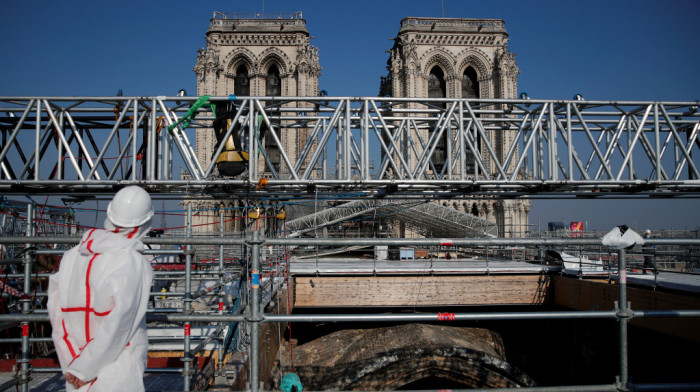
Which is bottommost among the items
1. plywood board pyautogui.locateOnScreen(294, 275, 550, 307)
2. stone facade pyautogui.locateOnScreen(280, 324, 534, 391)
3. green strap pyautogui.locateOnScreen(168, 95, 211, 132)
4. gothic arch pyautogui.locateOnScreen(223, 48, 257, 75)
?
stone facade pyautogui.locateOnScreen(280, 324, 534, 391)

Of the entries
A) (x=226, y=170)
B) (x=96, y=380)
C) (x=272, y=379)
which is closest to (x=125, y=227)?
(x=96, y=380)

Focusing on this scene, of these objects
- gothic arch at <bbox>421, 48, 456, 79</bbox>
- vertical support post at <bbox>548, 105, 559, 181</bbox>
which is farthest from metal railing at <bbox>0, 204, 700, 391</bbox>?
gothic arch at <bbox>421, 48, 456, 79</bbox>

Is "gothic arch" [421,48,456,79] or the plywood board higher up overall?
"gothic arch" [421,48,456,79]

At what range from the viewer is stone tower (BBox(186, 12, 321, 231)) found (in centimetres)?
3416

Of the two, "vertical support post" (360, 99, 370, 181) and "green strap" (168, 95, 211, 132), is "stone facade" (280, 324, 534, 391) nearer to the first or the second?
"vertical support post" (360, 99, 370, 181)

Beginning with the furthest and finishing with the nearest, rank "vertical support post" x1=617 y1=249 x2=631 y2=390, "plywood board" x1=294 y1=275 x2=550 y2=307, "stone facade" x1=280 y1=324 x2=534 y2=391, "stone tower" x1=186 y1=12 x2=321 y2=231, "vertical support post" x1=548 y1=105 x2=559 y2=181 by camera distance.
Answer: "stone tower" x1=186 y1=12 x2=321 y2=231, "plywood board" x1=294 y1=275 x2=550 y2=307, "stone facade" x1=280 y1=324 x2=534 y2=391, "vertical support post" x1=548 y1=105 x2=559 y2=181, "vertical support post" x1=617 y1=249 x2=631 y2=390

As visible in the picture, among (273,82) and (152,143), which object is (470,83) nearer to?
(273,82)

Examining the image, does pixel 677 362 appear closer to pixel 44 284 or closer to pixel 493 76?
pixel 44 284

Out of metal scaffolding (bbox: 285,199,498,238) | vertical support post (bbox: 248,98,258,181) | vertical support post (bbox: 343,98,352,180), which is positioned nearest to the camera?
vertical support post (bbox: 248,98,258,181)

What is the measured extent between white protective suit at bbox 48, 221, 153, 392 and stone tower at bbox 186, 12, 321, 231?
3188 cm

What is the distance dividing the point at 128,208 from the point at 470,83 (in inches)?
1510

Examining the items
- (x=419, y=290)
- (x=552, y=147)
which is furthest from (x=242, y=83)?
(x=552, y=147)

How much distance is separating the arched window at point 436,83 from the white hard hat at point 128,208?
3654cm

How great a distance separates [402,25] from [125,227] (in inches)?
1450
